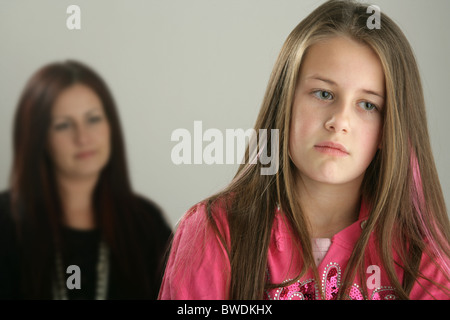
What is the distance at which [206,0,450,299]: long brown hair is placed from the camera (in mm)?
873

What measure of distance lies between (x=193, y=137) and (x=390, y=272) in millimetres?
547

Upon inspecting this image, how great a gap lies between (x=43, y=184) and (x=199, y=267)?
1.58 feet

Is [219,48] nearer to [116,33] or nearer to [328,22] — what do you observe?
[116,33]

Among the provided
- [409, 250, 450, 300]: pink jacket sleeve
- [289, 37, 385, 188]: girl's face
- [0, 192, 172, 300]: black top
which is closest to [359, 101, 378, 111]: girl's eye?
[289, 37, 385, 188]: girl's face

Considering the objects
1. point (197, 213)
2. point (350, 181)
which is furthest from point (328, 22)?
point (197, 213)

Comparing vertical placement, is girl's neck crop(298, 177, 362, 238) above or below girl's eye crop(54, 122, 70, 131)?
below

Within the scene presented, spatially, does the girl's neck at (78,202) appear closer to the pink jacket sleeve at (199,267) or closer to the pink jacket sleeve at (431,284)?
the pink jacket sleeve at (199,267)

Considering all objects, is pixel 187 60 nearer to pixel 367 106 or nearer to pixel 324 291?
pixel 367 106

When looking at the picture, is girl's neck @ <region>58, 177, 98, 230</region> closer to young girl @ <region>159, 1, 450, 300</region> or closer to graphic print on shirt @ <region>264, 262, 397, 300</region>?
young girl @ <region>159, 1, 450, 300</region>

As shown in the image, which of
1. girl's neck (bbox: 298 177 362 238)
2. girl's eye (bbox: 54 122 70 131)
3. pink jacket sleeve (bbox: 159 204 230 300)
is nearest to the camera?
pink jacket sleeve (bbox: 159 204 230 300)

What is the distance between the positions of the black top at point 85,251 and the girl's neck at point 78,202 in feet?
0.06

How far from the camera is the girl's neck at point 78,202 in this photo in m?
1.18

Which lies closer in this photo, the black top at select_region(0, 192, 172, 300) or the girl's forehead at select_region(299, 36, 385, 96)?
the girl's forehead at select_region(299, 36, 385, 96)

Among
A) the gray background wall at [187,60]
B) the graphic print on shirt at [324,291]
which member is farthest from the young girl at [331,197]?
the gray background wall at [187,60]
